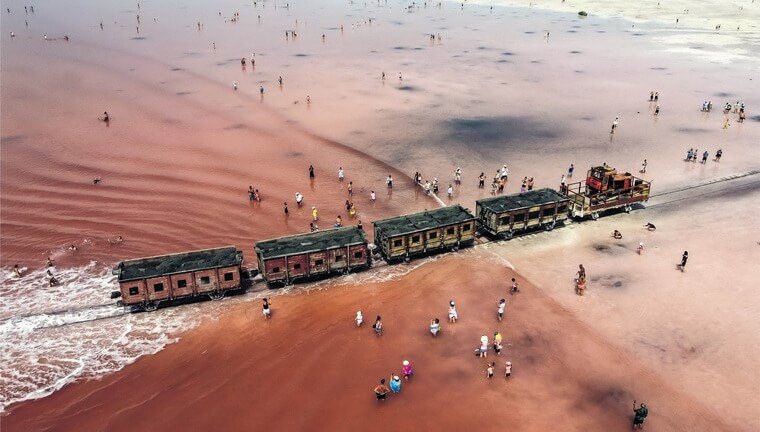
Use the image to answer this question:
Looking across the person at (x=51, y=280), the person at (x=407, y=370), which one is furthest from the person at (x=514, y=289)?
the person at (x=51, y=280)

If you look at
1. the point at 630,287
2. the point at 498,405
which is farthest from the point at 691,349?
the point at 498,405

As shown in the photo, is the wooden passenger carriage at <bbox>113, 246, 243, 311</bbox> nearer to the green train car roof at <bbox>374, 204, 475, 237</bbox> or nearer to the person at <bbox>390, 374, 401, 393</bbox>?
the green train car roof at <bbox>374, 204, 475, 237</bbox>

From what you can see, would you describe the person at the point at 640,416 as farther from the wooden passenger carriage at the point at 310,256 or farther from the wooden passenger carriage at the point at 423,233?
the wooden passenger carriage at the point at 310,256

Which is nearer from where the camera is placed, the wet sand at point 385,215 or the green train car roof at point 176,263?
the wet sand at point 385,215

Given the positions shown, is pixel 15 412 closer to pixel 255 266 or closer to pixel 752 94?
pixel 255 266

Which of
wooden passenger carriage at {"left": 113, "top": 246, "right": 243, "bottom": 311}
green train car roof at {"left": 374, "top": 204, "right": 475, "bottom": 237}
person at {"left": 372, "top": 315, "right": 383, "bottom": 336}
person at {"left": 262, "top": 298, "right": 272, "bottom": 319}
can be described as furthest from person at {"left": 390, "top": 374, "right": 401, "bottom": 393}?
wooden passenger carriage at {"left": 113, "top": 246, "right": 243, "bottom": 311}

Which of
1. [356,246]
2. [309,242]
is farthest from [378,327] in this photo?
[309,242]

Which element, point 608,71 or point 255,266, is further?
point 608,71
